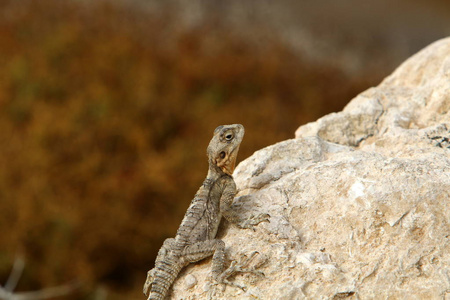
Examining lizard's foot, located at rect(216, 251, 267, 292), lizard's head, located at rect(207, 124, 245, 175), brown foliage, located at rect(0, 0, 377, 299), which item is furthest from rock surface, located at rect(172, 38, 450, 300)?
brown foliage, located at rect(0, 0, 377, 299)

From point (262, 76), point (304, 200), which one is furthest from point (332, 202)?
point (262, 76)

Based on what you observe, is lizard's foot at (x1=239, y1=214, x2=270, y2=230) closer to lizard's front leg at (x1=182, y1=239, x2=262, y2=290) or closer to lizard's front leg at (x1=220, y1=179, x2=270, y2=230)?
lizard's front leg at (x1=220, y1=179, x2=270, y2=230)

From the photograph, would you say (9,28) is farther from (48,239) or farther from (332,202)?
(332,202)

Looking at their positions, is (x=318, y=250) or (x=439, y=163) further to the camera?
(x=439, y=163)

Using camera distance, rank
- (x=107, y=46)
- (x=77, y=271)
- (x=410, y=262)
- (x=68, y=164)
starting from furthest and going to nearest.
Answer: (x=107, y=46)
(x=68, y=164)
(x=77, y=271)
(x=410, y=262)

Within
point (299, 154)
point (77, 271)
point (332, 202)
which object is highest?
point (77, 271)

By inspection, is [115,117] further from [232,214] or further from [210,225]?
[232,214]

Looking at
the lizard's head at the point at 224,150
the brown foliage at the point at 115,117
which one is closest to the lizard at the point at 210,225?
the lizard's head at the point at 224,150
